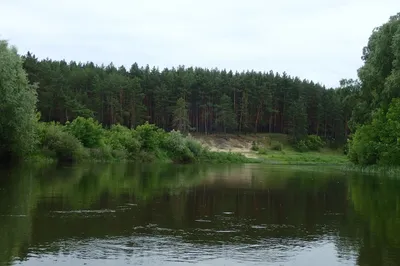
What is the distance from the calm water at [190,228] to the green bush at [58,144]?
34.0 metres

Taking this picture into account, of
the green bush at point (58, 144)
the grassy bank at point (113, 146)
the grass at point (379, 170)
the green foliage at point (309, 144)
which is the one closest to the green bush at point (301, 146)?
the green foliage at point (309, 144)

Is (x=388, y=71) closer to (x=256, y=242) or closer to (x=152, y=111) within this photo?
(x=256, y=242)

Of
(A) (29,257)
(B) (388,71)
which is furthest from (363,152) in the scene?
(A) (29,257)

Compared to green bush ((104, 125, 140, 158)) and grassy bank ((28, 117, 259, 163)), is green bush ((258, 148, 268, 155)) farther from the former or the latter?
green bush ((104, 125, 140, 158))

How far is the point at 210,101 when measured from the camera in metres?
128

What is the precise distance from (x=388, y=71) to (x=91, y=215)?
47938 mm

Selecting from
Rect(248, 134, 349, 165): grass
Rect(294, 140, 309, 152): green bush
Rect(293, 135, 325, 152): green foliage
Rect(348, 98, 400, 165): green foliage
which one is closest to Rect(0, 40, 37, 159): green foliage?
Rect(348, 98, 400, 165): green foliage

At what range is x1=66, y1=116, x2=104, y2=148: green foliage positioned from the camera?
70.7 m

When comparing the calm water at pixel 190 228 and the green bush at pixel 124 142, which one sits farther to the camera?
the green bush at pixel 124 142

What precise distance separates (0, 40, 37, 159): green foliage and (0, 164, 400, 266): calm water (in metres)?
18.5

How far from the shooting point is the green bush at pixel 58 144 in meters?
60.2

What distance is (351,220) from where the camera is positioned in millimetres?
18891

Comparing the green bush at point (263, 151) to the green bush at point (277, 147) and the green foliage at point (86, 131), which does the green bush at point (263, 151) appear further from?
the green foliage at point (86, 131)

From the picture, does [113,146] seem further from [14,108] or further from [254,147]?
[254,147]
